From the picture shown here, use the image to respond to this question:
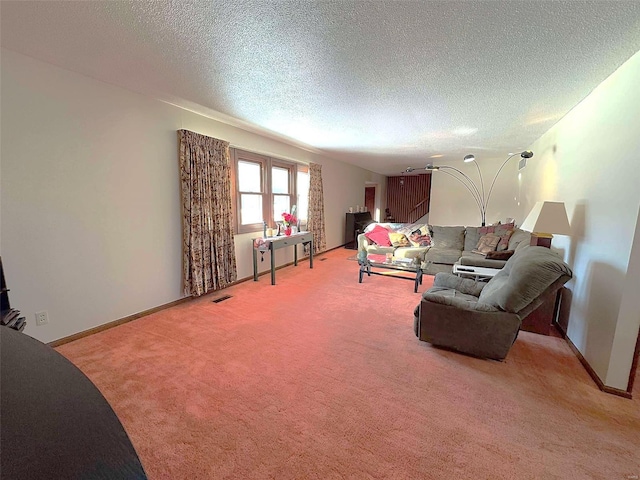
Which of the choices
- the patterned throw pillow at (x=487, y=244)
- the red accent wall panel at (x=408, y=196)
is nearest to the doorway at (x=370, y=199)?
the red accent wall panel at (x=408, y=196)

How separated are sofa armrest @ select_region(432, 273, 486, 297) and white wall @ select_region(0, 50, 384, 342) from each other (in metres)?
3.05

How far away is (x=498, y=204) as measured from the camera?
636 cm

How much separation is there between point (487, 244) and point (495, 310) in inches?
113

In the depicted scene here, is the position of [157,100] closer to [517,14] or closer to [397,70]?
[397,70]

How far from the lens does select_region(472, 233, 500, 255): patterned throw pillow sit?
4.49 meters

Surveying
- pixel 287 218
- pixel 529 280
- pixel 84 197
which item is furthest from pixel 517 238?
pixel 84 197

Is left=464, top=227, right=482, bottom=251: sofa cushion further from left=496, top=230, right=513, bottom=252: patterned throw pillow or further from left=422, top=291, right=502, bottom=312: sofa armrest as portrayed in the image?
left=422, top=291, right=502, bottom=312: sofa armrest

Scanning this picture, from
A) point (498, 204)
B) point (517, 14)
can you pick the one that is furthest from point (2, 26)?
point (498, 204)

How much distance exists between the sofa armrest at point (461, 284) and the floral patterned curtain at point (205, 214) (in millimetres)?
2750

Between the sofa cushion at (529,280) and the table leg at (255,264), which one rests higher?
the sofa cushion at (529,280)

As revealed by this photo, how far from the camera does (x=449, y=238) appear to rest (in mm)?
5133

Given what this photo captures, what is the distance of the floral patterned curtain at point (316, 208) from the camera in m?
5.83

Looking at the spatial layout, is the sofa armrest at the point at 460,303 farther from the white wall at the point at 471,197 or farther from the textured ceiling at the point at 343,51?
the white wall at the point at 471,197

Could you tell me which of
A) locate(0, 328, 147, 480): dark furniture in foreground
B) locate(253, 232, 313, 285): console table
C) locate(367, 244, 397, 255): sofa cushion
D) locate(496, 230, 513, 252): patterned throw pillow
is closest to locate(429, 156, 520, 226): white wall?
locate(496, 230, 513, 252): patterned throw pillow
